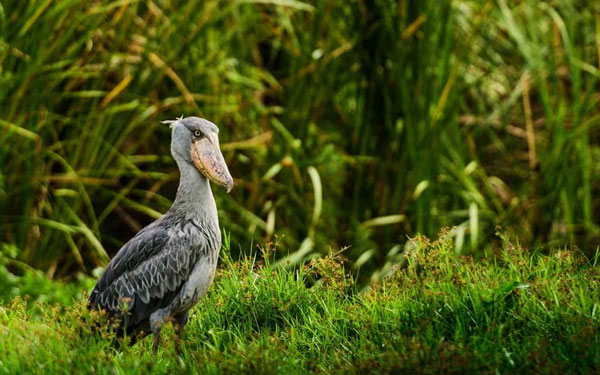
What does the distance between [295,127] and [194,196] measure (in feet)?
8.22

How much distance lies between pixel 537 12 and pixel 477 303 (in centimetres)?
365

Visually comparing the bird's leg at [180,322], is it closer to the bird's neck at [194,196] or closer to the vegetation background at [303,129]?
the bird's neck at [194,196]

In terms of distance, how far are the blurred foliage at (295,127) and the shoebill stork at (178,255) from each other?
5.58ft

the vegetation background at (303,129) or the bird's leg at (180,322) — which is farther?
the vegetation background at (303,129)

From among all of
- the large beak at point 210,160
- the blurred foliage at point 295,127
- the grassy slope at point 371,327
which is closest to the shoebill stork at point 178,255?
the large beak at point 210,160

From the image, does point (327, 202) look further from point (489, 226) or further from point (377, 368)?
point (377, 368)

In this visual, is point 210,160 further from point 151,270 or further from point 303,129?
point 303,129

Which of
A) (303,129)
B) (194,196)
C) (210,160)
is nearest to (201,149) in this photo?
(210,160)

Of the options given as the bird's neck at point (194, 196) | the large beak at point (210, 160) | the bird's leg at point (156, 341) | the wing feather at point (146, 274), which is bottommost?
the bird's leg at point (156, 341)

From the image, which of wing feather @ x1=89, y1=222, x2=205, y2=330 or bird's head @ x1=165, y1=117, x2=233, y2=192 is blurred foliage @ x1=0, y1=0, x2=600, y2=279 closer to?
wing feather @ x1=89, y1=222, x2=205, y2=330

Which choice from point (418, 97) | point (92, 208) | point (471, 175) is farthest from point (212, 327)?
point (471, 175)

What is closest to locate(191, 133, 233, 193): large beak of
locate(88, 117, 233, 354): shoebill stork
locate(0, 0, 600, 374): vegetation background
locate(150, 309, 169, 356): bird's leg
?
locate(88, 117, 233, 354): shoebill stork

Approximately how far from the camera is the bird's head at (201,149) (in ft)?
12.1

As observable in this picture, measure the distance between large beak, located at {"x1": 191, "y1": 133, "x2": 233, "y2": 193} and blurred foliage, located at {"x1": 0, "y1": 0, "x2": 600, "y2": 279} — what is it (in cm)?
196
